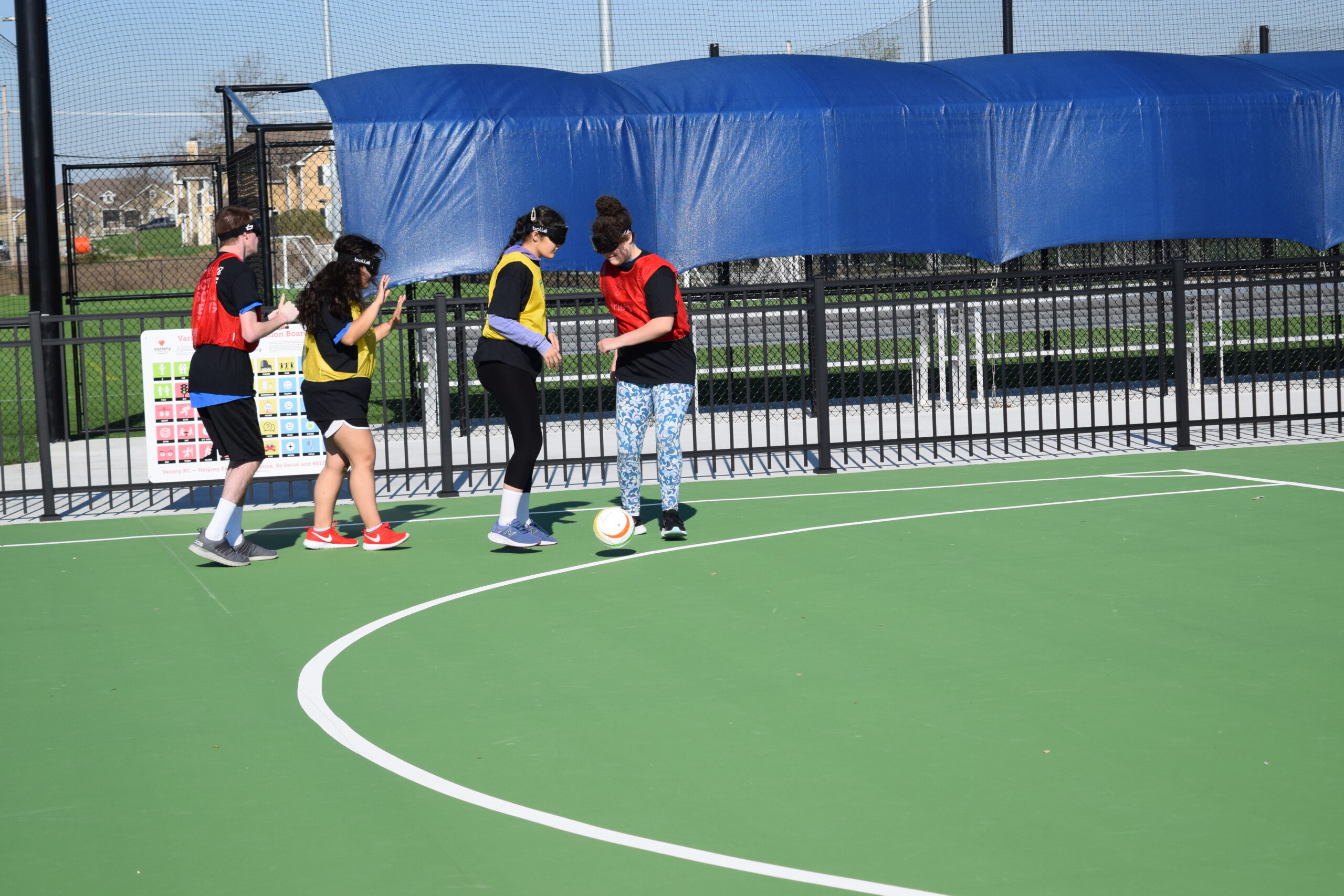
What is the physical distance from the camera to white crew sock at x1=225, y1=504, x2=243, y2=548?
832cm

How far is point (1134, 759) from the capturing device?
4.52 m

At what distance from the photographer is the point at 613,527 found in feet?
26.9

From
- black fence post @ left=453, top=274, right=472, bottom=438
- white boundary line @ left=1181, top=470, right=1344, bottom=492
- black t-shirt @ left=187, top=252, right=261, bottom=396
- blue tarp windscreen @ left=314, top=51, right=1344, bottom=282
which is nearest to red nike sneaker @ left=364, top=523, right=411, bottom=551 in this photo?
black t-shirt @ left=187, top=252, right=261, bottom=396

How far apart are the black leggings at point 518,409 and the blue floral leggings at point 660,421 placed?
0.54 metres

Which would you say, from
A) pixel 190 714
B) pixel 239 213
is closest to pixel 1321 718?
pixel 190 714

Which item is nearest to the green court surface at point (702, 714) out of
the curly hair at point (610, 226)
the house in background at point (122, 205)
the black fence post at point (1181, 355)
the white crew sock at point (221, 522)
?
the white crew sock at point (221, 522)

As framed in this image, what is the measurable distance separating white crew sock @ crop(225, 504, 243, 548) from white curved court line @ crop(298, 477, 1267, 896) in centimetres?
175

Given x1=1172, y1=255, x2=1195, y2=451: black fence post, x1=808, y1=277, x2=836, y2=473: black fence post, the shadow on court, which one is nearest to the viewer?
the shadow on court

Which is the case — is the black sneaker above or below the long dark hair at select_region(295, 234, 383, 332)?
below

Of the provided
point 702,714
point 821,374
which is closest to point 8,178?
point 821,374

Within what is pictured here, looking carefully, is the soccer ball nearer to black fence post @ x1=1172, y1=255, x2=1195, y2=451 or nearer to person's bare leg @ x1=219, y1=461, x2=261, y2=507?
person's bare leg @ x1=219, y1=461, x2=261, y2=507

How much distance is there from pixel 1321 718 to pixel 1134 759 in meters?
0.85

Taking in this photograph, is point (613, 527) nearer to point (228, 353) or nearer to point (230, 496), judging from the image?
point (230, 496)

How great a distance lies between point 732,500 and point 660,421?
6.37 ft
